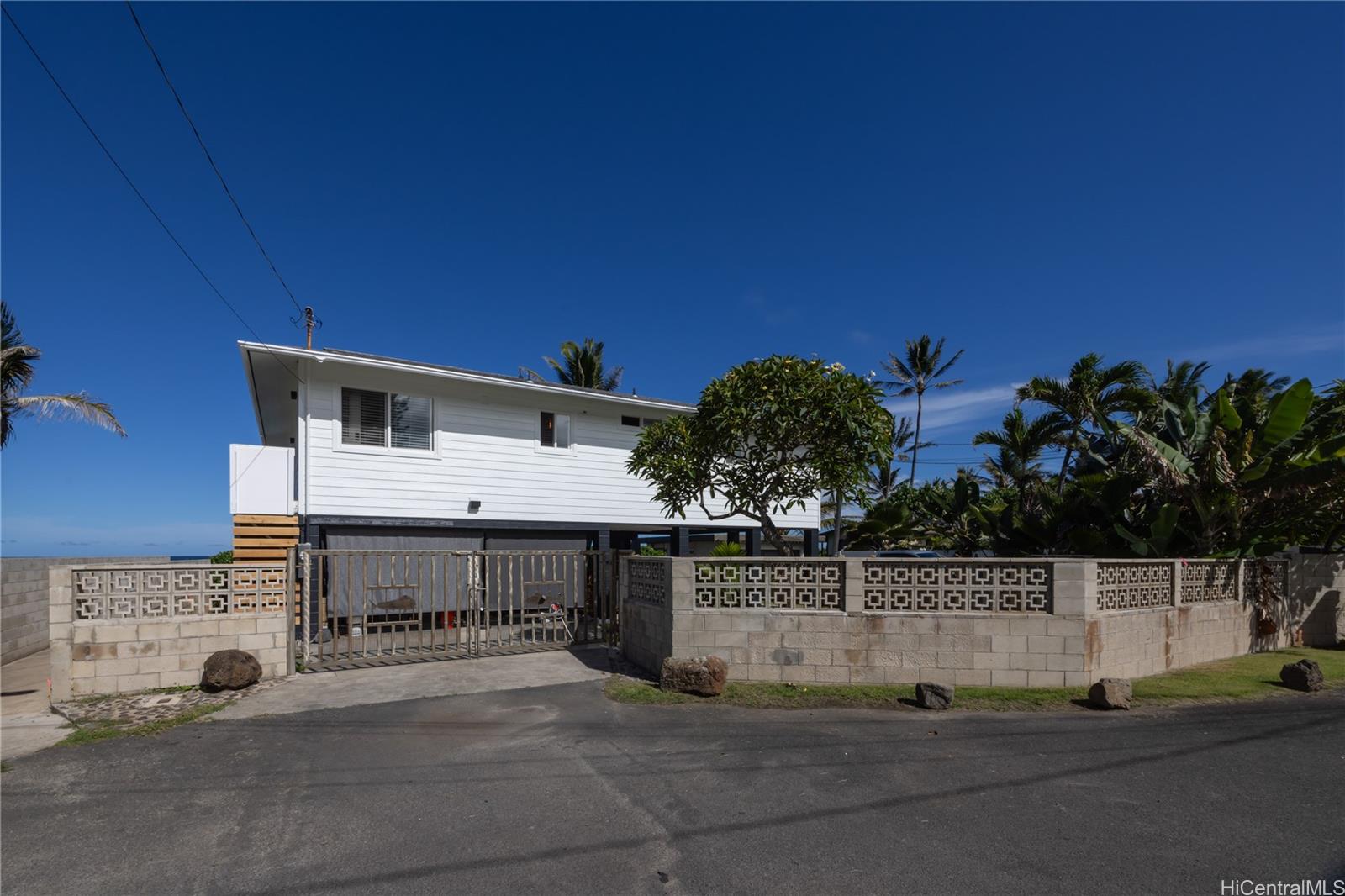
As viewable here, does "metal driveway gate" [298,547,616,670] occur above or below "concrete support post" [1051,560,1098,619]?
below

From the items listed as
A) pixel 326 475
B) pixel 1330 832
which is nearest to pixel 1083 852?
pixel 1330 832

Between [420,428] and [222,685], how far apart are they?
260 inches

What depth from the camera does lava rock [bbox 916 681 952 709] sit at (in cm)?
758

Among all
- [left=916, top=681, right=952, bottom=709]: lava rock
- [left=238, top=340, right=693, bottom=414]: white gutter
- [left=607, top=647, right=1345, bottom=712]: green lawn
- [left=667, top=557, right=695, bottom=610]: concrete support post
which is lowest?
[left=607, top=647, right=1345, bottom=712]: green lawn

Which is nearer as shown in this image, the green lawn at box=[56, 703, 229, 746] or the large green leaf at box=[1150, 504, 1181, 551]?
the green lawn at box=[56, 703, 229, 746]

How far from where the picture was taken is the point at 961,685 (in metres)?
8.36

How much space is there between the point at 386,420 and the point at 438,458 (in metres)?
1.28

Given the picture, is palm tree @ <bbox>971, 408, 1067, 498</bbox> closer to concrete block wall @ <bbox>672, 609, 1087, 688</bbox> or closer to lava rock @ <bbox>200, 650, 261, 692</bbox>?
concrete block wall @ <bbox>672, 609, 1087, 688</bbox>

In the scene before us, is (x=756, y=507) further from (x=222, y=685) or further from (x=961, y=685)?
(x=222, y=685)

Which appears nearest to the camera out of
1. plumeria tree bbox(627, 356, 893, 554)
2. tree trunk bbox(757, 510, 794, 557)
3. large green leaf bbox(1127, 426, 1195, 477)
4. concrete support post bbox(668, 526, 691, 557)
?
plumeria tree bbox(627, 356, 893, 554)

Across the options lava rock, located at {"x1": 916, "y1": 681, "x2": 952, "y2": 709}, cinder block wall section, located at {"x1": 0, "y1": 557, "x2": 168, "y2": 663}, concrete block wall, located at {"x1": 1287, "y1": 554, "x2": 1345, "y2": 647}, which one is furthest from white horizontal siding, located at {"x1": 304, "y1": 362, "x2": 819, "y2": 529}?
concrete block wall, located at {"x1": 1287, "y1": 554, "x2": 1345, "y2": 647}

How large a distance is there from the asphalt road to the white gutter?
23.7 feet

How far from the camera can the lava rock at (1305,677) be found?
8586mm

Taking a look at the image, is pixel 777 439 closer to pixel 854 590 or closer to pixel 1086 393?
pixel 854 590
